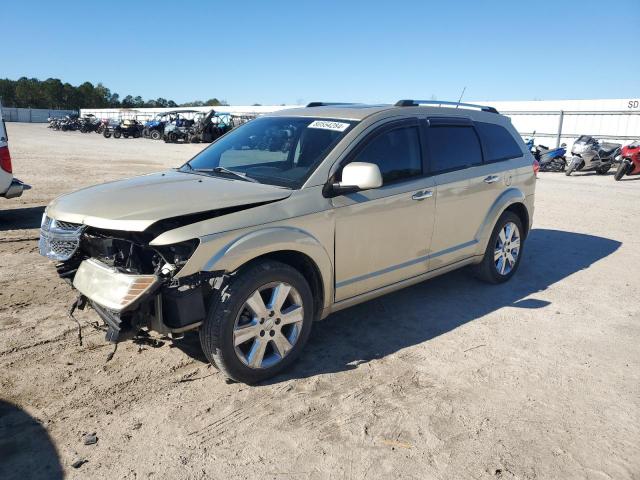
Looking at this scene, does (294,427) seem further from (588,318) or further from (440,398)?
(588,318)

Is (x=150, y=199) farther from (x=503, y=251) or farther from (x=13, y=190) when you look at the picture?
(x=13, y=190)

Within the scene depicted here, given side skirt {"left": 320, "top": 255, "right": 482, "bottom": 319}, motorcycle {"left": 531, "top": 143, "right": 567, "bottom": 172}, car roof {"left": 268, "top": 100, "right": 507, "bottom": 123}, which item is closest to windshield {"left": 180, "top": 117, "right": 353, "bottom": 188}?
car roof {"left": 268, "top": 100, "right": 507, "bottom": 123}

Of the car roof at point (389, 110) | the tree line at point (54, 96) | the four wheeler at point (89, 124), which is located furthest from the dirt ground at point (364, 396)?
the tree line at point (54, 96)

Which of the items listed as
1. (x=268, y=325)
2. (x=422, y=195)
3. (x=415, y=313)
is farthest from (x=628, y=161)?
(x=268, y=325)

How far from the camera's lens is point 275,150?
440 cm

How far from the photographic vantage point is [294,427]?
3027 mm

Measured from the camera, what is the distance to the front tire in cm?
540

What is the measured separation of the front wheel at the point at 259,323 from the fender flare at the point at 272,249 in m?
0.12

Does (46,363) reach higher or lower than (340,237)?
lower

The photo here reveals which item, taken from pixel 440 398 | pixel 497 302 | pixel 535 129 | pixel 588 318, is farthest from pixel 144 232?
pixel 535 129

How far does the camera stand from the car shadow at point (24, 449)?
2.59 meters

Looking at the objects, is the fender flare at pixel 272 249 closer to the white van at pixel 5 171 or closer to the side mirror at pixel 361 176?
the side mirror at pixel 361 176

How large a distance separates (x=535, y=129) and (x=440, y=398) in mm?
25220

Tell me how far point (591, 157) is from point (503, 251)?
47.5 feet
